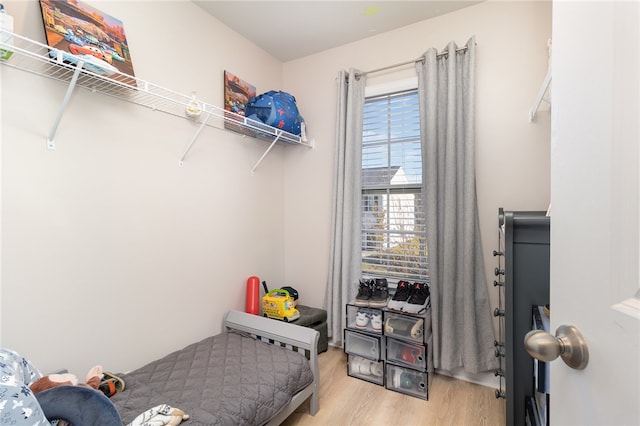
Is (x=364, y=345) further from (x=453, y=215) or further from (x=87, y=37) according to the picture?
(x=87, y=37)

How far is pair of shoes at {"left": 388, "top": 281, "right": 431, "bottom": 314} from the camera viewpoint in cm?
218

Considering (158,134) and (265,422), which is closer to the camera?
(265,422)

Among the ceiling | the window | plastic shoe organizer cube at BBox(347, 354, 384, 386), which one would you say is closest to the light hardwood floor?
plastic shoe organizer cube at BBox(347, 354, 384, 386)

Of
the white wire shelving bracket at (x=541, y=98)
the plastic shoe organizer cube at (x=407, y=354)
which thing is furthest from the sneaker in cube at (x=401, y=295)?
the white wire shelving bracket at (x=541, y=98)

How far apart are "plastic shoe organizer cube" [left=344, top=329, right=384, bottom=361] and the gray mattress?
0.57 meters

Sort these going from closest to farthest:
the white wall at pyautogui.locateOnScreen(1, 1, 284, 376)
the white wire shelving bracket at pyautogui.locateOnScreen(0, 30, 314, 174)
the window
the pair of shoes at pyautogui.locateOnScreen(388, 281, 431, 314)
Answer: the white wire shelving bracket at pyautogui.locateOnScreen(0, 30, 314, 174) < the white wall at pyautogui.locateOnScreen(1, 1, 284, 376) < the pair of shoes at pyautogui.locateOnScreen(388, 281, 431, 314) < the window

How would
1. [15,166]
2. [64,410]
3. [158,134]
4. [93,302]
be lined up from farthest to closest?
[158,134], [93,302], [15,166], [64,410]

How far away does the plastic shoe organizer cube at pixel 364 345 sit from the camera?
7.17 feet

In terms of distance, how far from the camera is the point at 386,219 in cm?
254

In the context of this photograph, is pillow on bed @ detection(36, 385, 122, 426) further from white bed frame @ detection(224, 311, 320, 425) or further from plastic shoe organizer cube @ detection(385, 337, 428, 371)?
plastic shoe organizer cube @ detection(385, 337, 428, 371)

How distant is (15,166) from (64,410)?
1084 millimetres

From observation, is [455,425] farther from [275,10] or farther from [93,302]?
[275,10]

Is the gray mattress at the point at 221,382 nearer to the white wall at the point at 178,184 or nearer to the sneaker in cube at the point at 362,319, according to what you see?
A: the white wall at the point at 178,184

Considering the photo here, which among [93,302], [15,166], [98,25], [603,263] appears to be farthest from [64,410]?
[98,25]
